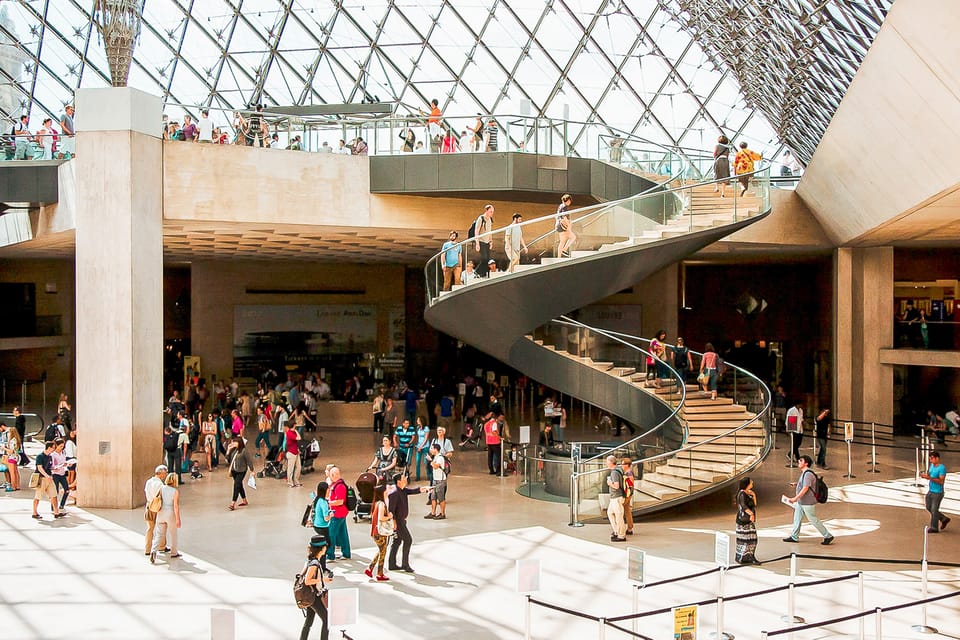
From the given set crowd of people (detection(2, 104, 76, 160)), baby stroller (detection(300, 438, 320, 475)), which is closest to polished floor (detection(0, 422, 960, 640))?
baby stroller (detection(300, 438, 320, 475))

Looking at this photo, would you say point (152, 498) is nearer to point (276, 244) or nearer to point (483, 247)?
point (483, 247)

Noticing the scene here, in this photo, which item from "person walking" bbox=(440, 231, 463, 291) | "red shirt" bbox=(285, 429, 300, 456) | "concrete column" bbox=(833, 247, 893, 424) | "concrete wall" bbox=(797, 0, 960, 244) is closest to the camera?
"concrete wall" bbox=(797, 0, 960, 244)

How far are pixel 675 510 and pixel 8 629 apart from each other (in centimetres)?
1110

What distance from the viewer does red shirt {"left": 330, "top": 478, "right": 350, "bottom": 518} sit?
12.5m

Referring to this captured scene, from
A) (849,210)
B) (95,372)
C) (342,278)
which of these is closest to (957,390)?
(849,210)

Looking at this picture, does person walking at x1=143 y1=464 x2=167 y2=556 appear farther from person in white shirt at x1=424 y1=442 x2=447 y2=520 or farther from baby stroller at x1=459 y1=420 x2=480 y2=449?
baby stroller at x1=459 y1=420 x2=480 y2=449

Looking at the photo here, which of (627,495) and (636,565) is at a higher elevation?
(636,565)

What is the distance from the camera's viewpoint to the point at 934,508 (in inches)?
586

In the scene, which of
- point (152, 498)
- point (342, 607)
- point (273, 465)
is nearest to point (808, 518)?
point (342, 607)

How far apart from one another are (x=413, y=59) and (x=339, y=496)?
35.6 m

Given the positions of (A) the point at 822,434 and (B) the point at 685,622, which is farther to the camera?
(A) the point at 822,434

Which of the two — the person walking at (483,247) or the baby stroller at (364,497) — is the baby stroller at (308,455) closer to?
the baby stroller at (364,497)

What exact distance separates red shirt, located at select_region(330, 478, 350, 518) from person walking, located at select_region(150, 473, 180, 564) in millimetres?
2328

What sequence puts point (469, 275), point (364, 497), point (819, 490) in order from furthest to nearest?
point (469, 275) < point (364, 497) < point (819, 490)
